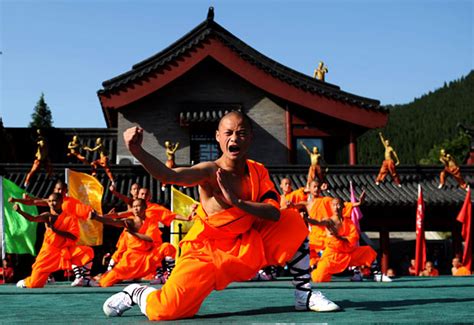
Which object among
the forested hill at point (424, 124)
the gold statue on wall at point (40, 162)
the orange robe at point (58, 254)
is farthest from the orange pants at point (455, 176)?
the forested hill at point (424, 124)

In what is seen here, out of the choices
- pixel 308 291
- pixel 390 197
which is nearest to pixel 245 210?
pixel 308 291

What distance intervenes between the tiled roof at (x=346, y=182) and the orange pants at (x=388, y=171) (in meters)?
0.21

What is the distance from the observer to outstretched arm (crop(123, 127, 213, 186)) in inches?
137

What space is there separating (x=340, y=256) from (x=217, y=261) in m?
5.20

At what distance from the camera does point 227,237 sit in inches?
164

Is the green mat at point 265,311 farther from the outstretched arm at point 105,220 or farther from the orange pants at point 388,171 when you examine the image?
the orange pants at point 388,171

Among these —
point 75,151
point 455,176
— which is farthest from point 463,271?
point 75,151

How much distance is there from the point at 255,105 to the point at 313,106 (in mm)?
1826

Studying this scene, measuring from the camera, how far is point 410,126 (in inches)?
2530

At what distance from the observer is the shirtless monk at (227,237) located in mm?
3887

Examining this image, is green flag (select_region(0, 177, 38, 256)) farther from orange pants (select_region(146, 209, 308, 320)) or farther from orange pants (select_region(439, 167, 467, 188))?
orange pants (select_region(439, 167, 467, 188))

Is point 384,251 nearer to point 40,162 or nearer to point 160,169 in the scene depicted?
point 40,162

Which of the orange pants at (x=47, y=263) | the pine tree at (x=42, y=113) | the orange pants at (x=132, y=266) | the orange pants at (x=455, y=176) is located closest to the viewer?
the orange pants at (x=132, y=266)

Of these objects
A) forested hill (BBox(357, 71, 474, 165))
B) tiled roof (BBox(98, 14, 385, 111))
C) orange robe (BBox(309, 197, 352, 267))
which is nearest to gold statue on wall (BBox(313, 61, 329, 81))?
tiled roof (BBox(98, 14, 385, 111))
